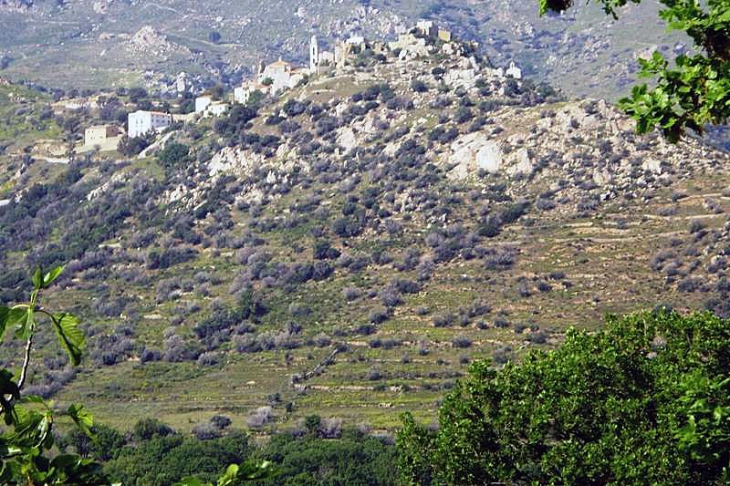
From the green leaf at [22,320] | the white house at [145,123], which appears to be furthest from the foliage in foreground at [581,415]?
the white house at [145,123]

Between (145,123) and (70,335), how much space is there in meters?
117

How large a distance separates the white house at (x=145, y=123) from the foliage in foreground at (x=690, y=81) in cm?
11211

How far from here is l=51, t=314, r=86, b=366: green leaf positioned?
17.8ft

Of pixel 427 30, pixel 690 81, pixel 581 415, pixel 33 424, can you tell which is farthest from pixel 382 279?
pixel 33 424

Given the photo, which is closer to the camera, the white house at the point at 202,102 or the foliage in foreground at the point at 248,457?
the foliage in foreground at the point at 248,457

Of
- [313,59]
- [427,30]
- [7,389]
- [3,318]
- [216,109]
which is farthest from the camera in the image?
[313,59]

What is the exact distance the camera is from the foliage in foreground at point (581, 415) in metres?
19.3

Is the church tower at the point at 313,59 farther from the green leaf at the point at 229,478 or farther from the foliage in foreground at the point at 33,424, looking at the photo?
the green leaf at the point at 229,478

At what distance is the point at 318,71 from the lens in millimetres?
112812

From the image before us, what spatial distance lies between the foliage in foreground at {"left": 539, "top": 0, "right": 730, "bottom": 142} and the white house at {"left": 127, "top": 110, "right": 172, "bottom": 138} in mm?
112107

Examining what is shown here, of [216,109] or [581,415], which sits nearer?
[581,415]

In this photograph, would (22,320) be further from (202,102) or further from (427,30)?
(202,102)

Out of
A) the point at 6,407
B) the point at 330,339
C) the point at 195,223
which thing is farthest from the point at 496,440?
the point at 195,223

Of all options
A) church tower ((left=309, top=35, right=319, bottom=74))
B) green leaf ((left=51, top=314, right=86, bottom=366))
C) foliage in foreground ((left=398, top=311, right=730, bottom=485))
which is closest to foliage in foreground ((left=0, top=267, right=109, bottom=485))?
green leaf ((left=51, top=314, right=86, bottom=366))
